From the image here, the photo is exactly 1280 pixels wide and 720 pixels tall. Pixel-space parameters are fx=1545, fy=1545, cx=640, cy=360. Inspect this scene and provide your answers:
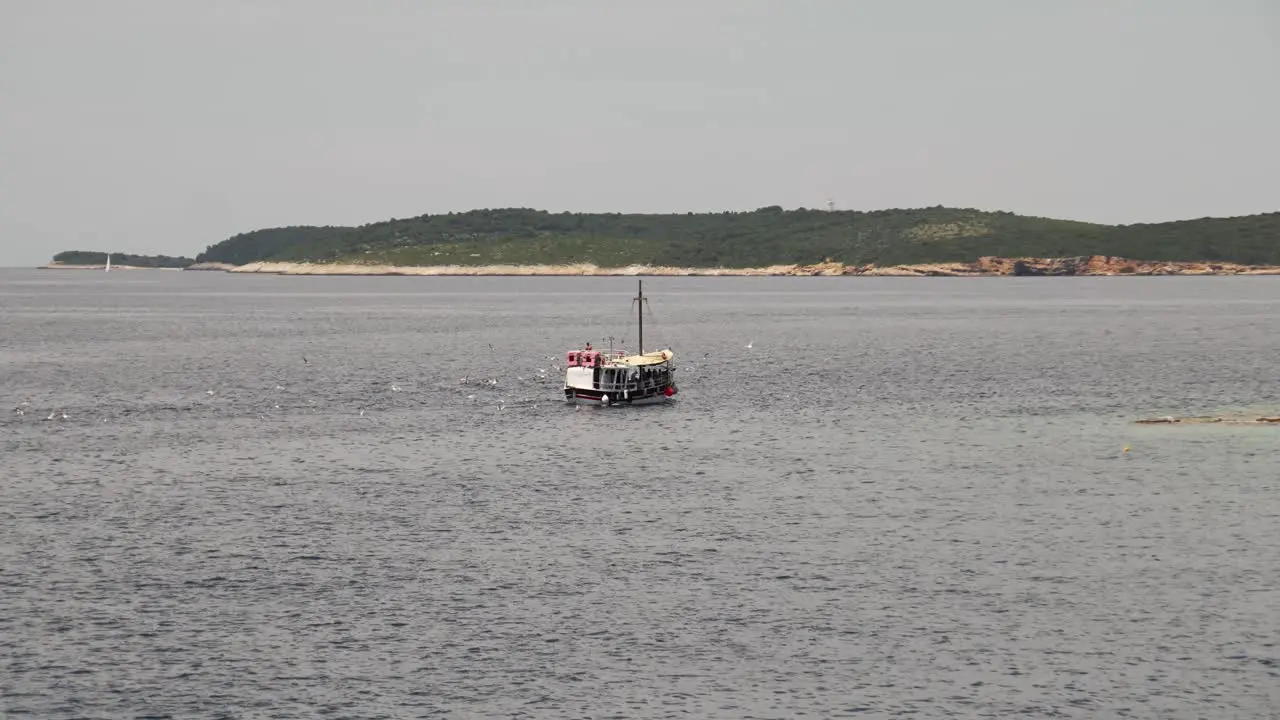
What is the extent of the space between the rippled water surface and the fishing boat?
106 inches

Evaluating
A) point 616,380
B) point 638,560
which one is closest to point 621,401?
point 616,380

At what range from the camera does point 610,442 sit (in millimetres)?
95000

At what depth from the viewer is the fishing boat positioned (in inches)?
4611

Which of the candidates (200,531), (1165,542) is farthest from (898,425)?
(200,531)

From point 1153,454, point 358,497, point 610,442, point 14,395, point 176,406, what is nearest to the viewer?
point 358,497

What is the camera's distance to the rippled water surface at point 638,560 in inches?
1729

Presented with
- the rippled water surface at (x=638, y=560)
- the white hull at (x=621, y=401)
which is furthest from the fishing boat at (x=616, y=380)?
the rippled water surface at (x=638, y=560)

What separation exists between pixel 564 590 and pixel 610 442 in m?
40.4

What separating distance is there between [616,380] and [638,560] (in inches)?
2295

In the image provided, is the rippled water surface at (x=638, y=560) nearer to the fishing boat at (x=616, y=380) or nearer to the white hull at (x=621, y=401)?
the white hull at (x=621, y=401)

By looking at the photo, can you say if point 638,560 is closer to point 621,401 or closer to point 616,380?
point 621,401

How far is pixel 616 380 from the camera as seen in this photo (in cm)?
11731

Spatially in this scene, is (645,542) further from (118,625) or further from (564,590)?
(118,625)

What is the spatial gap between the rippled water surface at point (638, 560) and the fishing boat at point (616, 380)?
269cm
